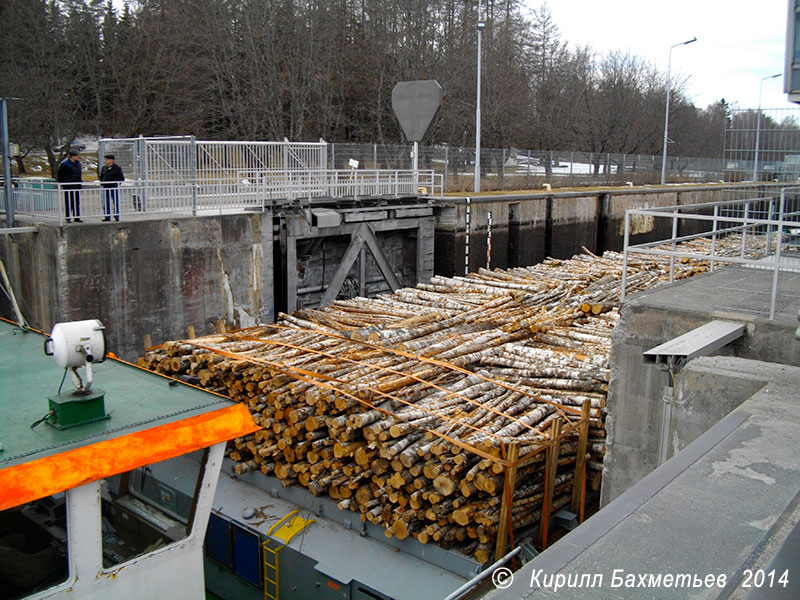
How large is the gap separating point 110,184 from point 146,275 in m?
2.00

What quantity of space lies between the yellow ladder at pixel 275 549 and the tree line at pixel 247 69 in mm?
Answer: 25060

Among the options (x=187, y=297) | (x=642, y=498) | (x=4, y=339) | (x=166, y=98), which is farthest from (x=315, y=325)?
(x=166, y=98)

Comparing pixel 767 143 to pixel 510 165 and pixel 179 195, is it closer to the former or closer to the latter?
pixel 510 165

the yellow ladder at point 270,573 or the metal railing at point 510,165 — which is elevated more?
the metal railing at point 510,165

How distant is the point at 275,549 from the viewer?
26.3ft

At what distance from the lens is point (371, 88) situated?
37.8 m

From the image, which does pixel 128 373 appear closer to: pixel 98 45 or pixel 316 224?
pixel 316 224

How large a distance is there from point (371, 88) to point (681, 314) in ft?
107

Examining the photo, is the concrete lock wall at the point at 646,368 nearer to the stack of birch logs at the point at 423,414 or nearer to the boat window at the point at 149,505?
the stack of birch logs at the point at 423,414

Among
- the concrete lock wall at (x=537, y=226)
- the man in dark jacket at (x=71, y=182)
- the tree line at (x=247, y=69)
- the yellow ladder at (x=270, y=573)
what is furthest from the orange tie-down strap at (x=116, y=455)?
the tree line at (x=247, y=69)

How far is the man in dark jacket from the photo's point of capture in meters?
13.3

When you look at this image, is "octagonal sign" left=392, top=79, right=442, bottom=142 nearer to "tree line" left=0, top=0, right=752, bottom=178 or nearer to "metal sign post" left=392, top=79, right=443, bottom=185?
"metal sign post" left=392, top=79, right=443, bottom=185

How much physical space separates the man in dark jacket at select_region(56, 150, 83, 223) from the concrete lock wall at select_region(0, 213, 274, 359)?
71 cm

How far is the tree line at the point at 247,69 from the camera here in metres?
31.6
